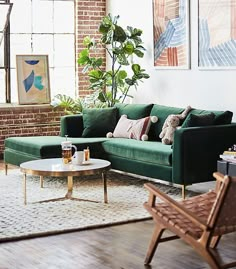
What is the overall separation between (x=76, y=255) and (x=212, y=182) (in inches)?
119

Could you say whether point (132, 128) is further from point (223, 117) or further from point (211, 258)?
point (211, 258)

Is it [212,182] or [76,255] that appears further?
[212,182]

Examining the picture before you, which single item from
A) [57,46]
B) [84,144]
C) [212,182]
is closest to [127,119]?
[84,144]

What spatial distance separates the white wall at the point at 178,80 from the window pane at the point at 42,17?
2.92 ft

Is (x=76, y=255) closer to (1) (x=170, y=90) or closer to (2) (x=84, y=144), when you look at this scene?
(2) (x=84, y=144)

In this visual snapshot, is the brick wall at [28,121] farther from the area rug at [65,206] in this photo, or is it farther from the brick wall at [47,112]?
the area rug at [65,206]

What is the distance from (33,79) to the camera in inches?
369

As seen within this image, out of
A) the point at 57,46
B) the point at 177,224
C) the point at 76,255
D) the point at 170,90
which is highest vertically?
the point at 57,46

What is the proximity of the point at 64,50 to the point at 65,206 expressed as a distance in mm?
4217

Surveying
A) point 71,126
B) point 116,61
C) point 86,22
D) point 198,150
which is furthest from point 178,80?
point 86,22

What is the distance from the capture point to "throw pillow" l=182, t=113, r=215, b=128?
657 centimetres

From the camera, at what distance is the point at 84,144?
7441 mm

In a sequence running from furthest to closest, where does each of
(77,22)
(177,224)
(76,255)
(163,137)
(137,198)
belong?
(77,22)
(163,137)
(137,198)
(76,255)
(177,224)

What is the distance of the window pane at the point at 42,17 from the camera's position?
9.54m
